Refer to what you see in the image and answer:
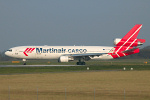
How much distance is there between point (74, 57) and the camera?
224 ft

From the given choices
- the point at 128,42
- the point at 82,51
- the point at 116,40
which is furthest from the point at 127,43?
the point at 82,51

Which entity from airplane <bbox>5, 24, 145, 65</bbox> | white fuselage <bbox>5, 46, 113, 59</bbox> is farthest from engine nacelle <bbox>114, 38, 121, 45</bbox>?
white fuselage <bbox>5, 46, 113, 59</bbox>

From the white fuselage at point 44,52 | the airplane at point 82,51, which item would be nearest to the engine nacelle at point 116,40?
the airplane at point 82,51

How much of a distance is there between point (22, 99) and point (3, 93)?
11.6 feet

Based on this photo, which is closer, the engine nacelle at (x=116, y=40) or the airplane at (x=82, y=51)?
the airplane at (x=82, y=51)

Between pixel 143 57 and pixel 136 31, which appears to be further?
pixel 143 57

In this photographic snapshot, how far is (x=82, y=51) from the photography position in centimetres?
7081

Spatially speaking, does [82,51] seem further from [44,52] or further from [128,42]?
[128,42]

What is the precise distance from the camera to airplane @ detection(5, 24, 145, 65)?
68.2 meters

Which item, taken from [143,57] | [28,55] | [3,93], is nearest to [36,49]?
[28,55]

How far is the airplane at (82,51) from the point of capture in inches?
2687

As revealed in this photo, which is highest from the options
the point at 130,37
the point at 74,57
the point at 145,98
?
the point at 130,37

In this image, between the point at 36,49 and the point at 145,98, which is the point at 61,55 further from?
the point at 145,98

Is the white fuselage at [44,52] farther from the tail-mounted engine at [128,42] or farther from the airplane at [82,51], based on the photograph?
the tail-mounted engine at [128,42]
